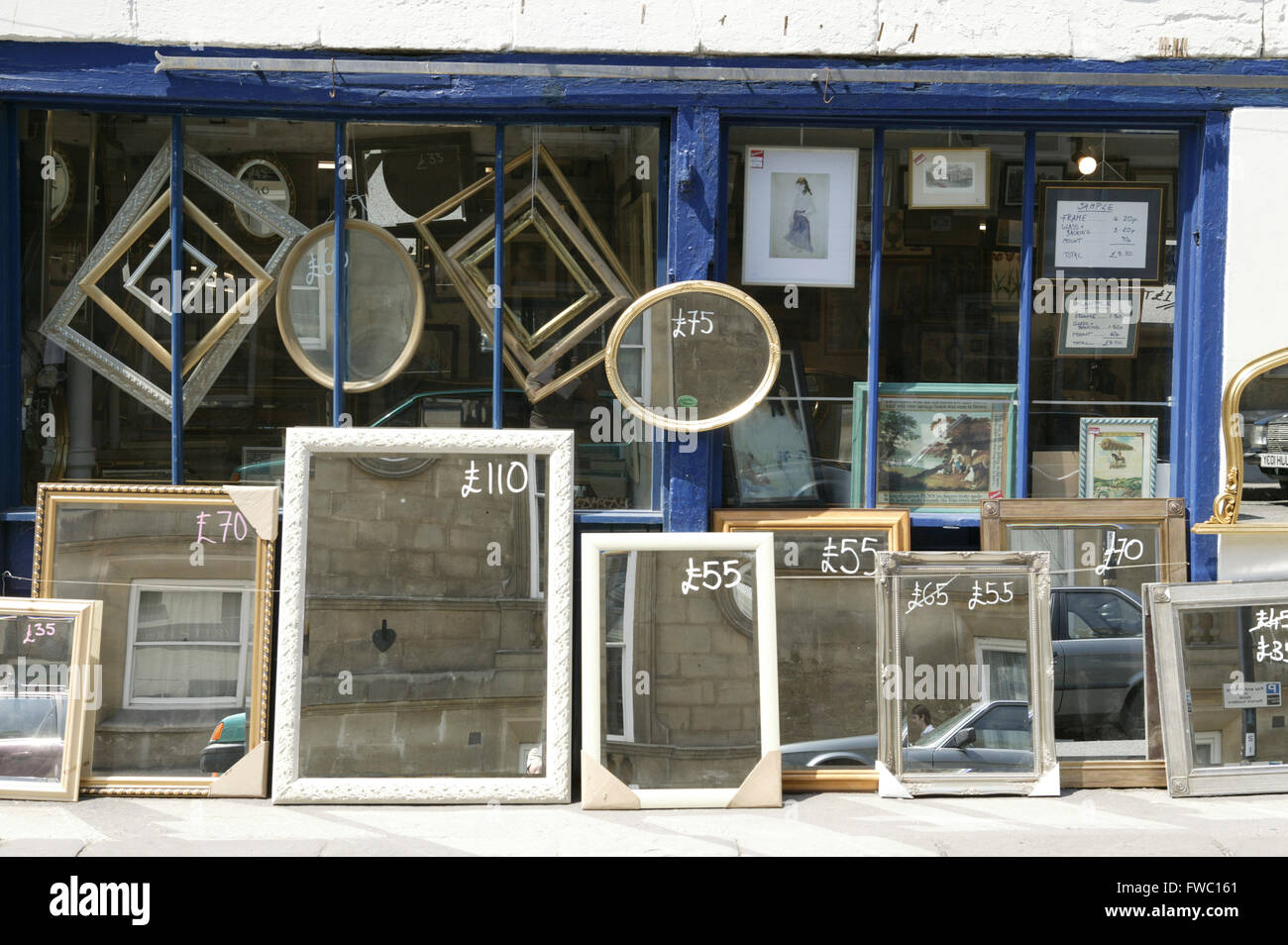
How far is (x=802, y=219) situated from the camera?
5.23 m

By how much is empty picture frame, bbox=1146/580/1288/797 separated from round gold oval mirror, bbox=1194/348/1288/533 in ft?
1.15

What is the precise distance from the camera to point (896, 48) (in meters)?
5.01

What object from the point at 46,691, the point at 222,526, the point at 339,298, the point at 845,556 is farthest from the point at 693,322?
the point at 46,691

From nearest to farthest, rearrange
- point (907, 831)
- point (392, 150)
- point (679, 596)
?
point (907, 831), point (679, 596), point (392, 150)

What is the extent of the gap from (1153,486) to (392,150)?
351 centimetres

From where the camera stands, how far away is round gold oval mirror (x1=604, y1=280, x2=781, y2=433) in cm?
501

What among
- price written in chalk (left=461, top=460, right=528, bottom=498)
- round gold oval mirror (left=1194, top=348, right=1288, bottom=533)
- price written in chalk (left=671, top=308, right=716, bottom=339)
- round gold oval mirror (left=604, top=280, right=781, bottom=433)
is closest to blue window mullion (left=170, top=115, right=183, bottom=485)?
price written in chalk (left=461, top=460, right=528, bottom=498)

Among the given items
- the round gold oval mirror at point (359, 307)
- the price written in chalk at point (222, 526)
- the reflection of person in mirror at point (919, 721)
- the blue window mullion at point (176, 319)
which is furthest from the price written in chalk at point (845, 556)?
the blue window mullion at point (176, 319)

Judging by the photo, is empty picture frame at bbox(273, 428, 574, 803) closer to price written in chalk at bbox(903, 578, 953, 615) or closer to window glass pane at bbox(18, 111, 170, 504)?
window glass pane at bbox(18, 111, 170, 504)

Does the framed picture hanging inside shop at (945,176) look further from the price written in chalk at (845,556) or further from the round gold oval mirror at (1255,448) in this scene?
the price written in chalk at (845,556)

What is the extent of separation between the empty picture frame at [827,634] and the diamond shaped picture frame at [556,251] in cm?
95

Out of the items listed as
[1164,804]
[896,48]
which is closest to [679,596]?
[1164,804]

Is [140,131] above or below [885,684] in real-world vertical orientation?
above

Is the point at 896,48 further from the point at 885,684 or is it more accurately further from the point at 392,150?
the point at 885,684
